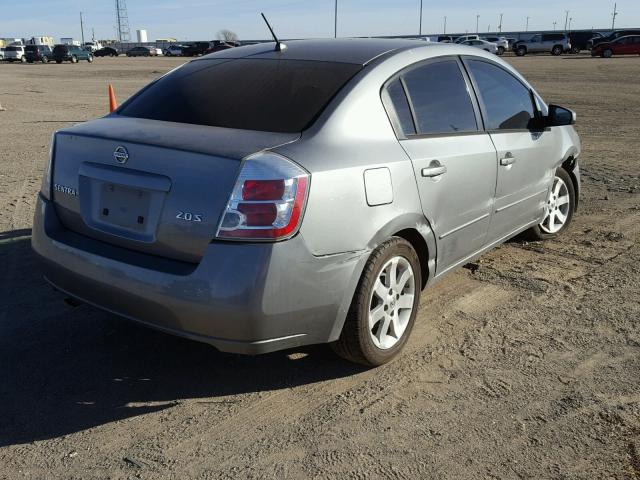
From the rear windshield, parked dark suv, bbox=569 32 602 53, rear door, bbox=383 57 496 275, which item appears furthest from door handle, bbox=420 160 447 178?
parked dark suv, bbox=569 32 602 53

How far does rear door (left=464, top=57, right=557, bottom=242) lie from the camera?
4484 mm

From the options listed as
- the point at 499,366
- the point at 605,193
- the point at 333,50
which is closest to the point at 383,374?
the point at 499,366

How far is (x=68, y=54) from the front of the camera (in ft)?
197

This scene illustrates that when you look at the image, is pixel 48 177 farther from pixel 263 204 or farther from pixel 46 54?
pixel 46 54

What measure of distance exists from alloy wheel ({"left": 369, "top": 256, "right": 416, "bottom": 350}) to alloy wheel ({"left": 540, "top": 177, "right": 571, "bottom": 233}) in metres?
2.47

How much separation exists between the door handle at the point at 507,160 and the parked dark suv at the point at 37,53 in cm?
6490

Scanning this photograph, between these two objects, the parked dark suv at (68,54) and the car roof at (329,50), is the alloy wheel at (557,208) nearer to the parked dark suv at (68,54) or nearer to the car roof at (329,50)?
the car roof at (329,50)

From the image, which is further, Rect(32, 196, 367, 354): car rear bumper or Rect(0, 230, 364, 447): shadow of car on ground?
Rect(0, 230, 364, 447): shadow of car on ground

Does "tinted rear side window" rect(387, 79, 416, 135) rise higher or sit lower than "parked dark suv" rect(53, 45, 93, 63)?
higher

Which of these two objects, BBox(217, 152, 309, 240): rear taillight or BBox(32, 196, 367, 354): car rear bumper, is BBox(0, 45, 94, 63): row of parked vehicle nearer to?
BBox(32, 196, 367, 354): car rear bumper

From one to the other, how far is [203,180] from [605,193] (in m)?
6.05

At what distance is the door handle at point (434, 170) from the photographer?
12.0 feet

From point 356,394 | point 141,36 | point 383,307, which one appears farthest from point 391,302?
point 141,36

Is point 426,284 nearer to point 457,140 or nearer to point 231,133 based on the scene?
point 457,140
